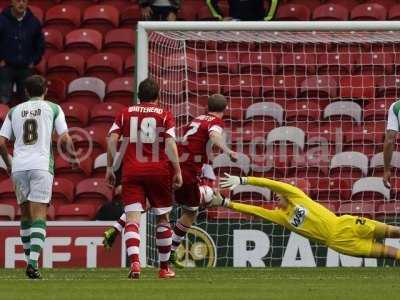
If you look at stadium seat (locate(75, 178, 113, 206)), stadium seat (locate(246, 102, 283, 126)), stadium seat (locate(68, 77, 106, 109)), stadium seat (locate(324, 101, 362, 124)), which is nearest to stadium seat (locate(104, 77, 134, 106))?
stadium seat (locate(68, 77, 106, 109))

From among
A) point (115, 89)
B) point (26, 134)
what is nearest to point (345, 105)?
point (115, 89)

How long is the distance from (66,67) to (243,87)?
3.11 m

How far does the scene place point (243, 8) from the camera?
63.7ft

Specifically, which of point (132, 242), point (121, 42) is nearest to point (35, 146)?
point (132, 242)

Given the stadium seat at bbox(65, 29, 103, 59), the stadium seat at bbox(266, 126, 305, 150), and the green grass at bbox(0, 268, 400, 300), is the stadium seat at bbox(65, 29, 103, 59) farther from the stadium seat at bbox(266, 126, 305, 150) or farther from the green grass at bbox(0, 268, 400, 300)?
the green grass at bbox(0, 268, 400, 300)

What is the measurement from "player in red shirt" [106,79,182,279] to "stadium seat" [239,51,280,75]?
5.29m

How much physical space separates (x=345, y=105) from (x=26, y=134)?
234 inches

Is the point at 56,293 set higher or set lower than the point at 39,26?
lower

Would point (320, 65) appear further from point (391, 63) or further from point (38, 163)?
point (38, 163)

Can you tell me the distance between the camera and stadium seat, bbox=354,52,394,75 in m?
18.3

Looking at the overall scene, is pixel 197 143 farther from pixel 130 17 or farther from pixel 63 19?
pixel 63 19

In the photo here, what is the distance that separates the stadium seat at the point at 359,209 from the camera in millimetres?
17578

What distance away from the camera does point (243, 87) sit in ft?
61.2

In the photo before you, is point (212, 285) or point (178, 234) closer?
point (212, 285)
